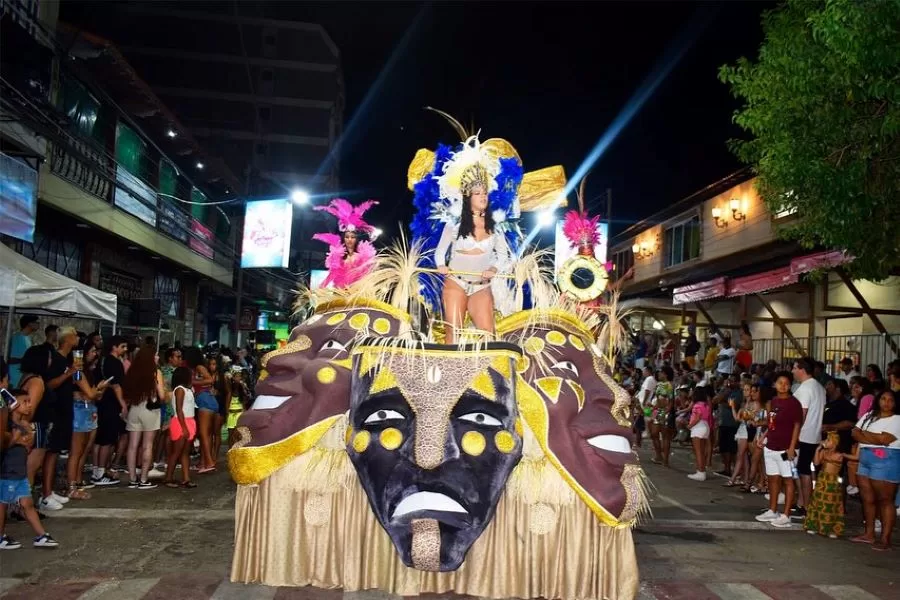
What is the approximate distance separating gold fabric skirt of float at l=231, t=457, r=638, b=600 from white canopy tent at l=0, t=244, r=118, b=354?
4.78 metres

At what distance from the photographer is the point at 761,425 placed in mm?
8820

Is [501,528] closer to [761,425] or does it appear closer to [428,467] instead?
[428,467]

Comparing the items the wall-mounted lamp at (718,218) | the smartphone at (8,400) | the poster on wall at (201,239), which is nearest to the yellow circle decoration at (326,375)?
the smartphone at (8,400)

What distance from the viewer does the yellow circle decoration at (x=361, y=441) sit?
3.79m

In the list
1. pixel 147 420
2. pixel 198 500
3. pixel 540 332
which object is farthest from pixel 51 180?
pixel 540 332

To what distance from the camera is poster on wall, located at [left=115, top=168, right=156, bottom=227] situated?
53.7 feet

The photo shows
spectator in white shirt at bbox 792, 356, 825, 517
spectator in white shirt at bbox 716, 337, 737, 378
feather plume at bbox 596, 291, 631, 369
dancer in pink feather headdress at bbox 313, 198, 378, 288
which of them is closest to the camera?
feather plume at bbox 596, 291, 631, 369

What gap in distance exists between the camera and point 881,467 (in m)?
6.63

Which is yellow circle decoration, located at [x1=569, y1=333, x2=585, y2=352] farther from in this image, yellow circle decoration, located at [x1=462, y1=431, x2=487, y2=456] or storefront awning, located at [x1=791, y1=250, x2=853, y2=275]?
storefront awning, located at [x1=791, y1=250, x2=853, y2=275]

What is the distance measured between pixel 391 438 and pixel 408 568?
0.83 m

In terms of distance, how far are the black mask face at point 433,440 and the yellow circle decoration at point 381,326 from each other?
0.31m

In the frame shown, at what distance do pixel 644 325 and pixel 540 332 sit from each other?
2174cm

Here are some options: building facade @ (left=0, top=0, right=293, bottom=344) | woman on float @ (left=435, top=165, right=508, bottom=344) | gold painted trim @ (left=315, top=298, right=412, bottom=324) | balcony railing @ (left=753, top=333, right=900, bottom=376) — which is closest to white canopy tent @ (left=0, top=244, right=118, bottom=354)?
building facade @ (left=0, top=0, right=293, bottom=344)

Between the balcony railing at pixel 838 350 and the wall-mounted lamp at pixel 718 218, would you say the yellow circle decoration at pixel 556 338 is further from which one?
the wall-mounted lamp at pixel 718 218
